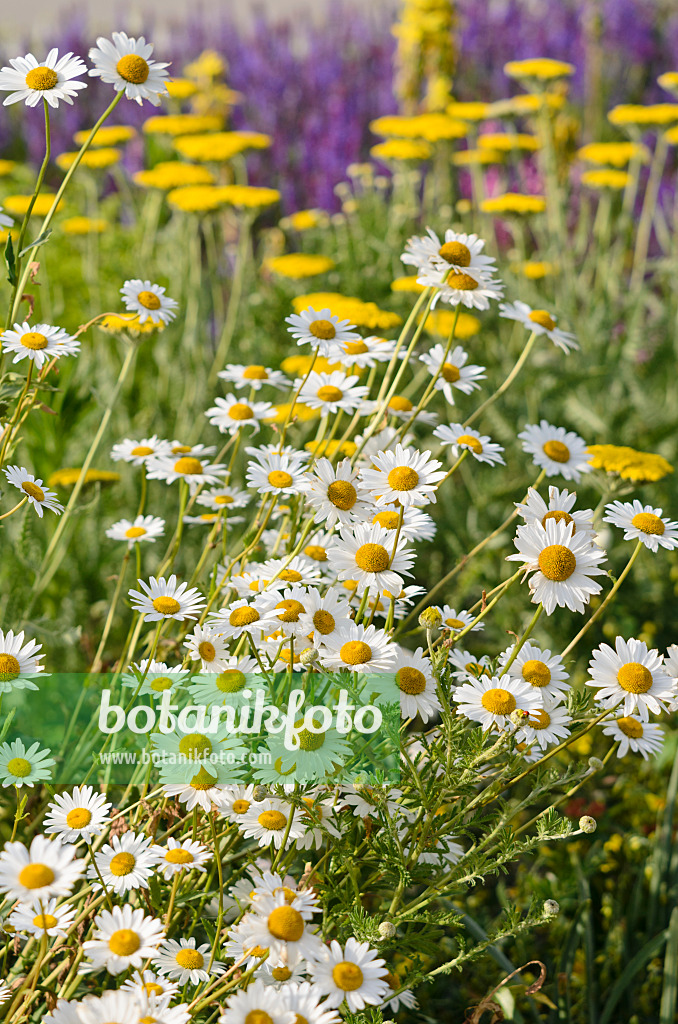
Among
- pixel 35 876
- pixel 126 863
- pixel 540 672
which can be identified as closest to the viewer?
pixel 35 876

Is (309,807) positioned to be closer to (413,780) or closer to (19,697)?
(413,780)

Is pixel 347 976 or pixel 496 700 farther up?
pixel 496 700

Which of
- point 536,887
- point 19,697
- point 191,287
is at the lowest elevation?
point 536,887

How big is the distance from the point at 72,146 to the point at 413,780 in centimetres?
531

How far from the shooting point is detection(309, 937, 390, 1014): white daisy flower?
90 centimetres

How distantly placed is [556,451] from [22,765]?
95cm

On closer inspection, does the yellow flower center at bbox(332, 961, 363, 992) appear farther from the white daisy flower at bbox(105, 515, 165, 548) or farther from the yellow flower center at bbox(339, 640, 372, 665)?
the white daisy flower at bbox(105, 515, 165, 548)

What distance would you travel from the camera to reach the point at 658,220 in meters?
4.18

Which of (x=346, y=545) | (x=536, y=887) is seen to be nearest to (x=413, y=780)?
(x=346, y=545)

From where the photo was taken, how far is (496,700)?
3.38 ft

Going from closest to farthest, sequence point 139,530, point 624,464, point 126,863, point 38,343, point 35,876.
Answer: point 35,876 < point 126,863 < point 38,343 < point 139,530 < point 624,464

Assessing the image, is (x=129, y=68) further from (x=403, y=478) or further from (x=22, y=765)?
(x=22, y=765)

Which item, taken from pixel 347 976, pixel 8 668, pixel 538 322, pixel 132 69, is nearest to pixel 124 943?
pixel 347 976

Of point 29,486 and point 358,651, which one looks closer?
point 358,651
